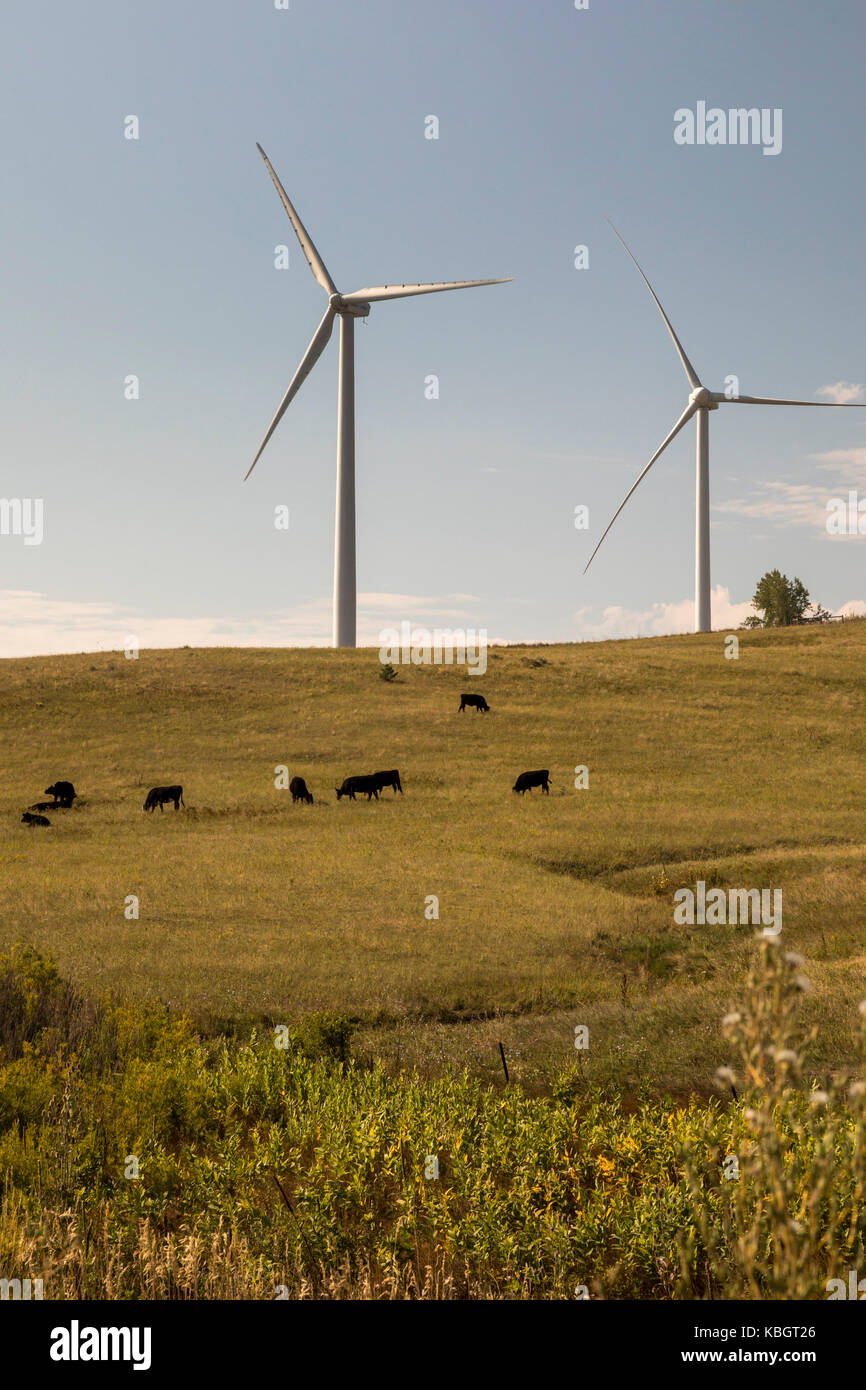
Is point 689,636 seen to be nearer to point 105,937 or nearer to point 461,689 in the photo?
point 461,689

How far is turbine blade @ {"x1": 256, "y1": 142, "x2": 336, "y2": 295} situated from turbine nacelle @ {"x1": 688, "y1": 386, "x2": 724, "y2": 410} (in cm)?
3749

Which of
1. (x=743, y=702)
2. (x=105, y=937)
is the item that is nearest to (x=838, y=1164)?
(x=105, y=937)

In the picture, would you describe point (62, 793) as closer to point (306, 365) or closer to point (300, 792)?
point (300, 792)

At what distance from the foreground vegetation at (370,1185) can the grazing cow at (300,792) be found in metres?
29.4

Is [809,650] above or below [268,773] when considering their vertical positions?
above

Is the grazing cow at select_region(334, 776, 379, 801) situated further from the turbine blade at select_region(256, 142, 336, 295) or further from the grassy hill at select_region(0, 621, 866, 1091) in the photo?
the turbine blade at select_region(256, 142, 336, 295)

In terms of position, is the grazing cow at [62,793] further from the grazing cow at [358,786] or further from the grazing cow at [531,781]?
the grazing cow at [531,781]

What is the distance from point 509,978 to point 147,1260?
547 inches

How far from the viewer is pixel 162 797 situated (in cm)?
4159

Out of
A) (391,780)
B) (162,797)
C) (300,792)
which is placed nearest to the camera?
(162,797)

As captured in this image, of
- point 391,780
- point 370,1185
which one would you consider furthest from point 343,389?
point 370,1185

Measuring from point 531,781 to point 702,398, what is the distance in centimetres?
6578

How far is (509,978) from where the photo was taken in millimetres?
20703

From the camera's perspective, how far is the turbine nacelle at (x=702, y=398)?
95.6 m
